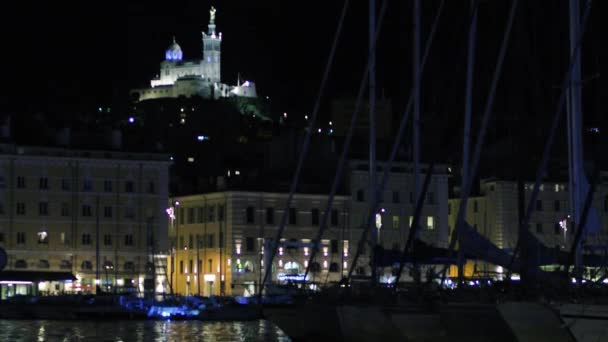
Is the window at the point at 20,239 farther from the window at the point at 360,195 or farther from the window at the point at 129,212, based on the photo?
the window at the point at 360,195

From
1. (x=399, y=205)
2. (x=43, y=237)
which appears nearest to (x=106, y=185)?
(x=43, y=237)

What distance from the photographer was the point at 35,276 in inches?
4109

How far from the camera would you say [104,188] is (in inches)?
4596

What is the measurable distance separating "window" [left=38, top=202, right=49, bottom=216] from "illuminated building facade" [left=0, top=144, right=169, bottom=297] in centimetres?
8

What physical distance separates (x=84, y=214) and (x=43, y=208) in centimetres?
341

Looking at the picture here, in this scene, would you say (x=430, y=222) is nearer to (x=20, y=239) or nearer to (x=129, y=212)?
(x=129, y=212)

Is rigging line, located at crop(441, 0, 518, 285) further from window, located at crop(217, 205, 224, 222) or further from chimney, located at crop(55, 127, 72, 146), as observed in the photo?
window, located at crop(217, 205, 224, 222)

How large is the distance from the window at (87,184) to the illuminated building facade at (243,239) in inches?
314

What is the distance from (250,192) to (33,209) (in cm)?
1799

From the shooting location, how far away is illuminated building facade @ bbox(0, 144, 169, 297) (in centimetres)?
11269

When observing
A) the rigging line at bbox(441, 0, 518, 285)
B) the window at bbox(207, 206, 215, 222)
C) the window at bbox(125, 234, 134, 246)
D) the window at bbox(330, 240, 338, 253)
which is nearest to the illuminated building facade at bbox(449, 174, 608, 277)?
the window at bbox(330, 240, 338, 253)

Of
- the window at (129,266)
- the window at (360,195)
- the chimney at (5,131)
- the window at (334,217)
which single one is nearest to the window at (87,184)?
the window at (129,266)

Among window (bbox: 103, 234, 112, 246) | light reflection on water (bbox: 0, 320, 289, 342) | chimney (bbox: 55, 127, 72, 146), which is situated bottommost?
light reflection on water (bbox: 0, 320, 289, 342)

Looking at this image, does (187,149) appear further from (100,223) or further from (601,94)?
(601,94)
